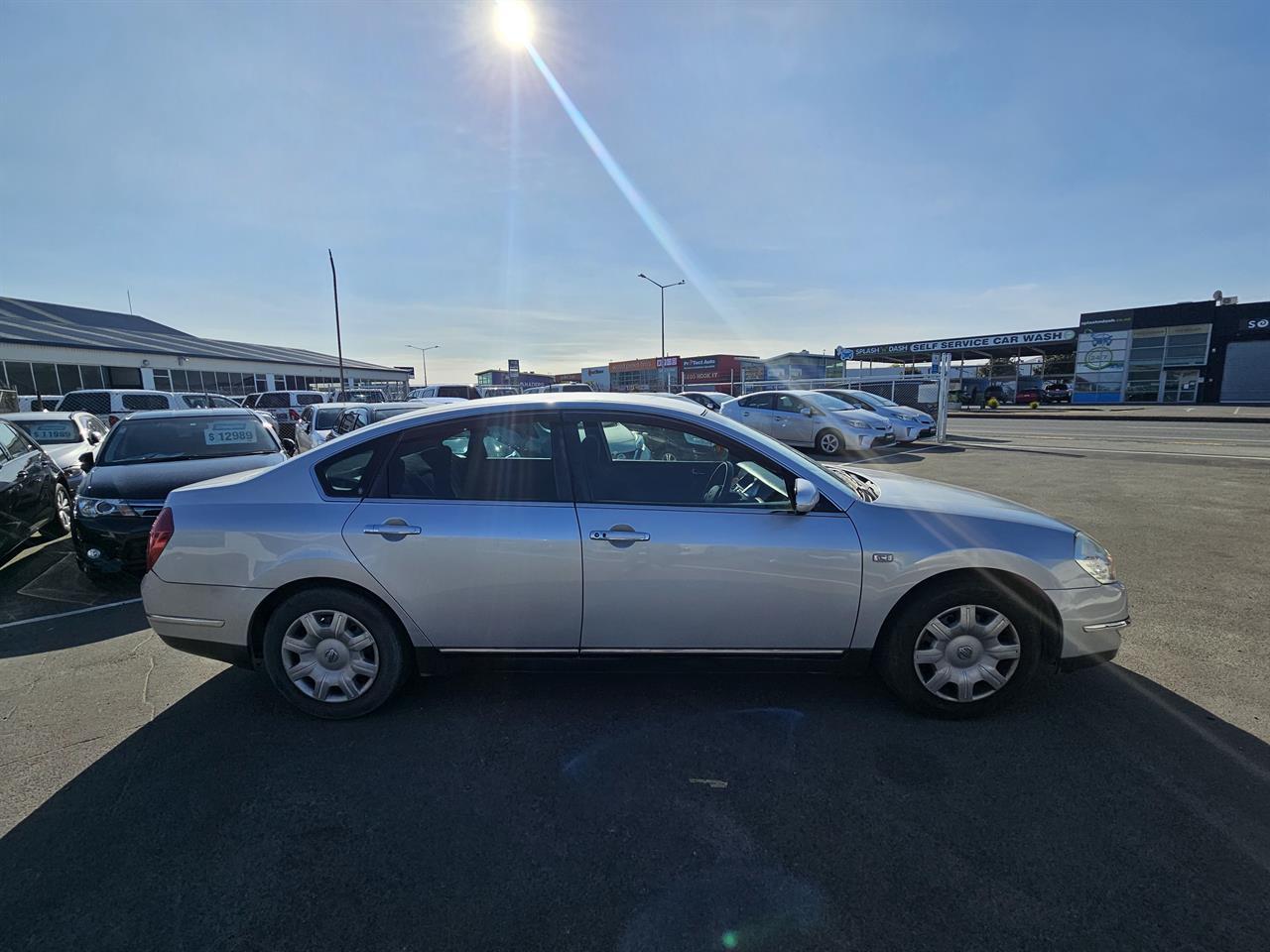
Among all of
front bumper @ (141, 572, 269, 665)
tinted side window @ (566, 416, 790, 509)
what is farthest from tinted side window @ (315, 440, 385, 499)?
tinted side window @ (566, 416, 790, 509)

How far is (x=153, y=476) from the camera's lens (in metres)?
5.28

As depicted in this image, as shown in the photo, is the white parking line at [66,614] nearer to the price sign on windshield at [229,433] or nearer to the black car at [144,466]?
the black car at [144,466]

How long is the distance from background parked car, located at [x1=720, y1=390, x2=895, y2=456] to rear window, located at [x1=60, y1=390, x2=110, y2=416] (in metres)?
16.3

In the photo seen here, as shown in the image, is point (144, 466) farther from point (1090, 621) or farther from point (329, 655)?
point (1090, 621)

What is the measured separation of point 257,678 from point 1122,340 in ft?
157

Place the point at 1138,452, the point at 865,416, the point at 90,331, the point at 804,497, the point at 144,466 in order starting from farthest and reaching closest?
the point at 90,331 < the point at 865,416 < the point at 1138,452 < the point at 144,466 < the point at 804,497

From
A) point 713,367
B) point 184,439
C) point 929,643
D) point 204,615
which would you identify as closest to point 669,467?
point 929,643

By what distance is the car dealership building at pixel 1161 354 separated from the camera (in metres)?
33.2

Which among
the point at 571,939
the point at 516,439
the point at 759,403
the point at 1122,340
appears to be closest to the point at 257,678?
the point at 516,439

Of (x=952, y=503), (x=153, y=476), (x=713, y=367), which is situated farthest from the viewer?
(x=713, y=367)

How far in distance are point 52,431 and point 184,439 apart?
16.3 feet

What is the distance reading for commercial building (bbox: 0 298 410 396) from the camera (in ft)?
102

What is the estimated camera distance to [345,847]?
7.25ft

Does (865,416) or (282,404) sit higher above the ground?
(282,404)
